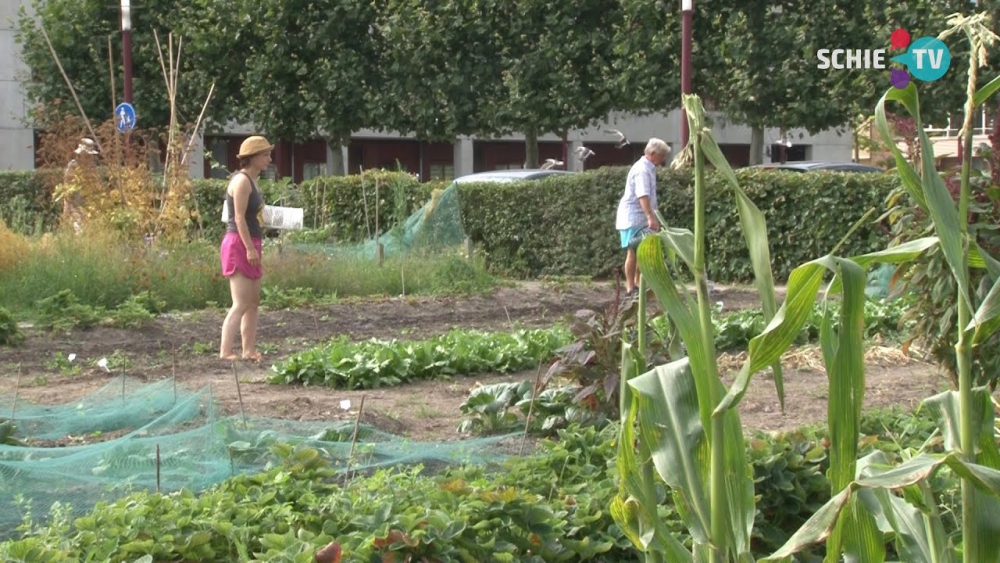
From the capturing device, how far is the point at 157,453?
4.10 meters

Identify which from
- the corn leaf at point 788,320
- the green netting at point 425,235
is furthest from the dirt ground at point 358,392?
the corn leaf at point 788,320

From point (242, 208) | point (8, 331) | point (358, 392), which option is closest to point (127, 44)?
point (8, 331)

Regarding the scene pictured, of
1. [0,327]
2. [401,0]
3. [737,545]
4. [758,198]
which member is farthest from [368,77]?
[737,545]

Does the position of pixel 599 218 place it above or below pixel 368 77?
below

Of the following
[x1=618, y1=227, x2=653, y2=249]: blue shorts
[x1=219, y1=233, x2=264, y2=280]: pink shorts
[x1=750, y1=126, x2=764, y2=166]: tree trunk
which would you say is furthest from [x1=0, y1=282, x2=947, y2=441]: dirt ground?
[x1=750, y1=126, x2=764, y2=166]: tree trunk

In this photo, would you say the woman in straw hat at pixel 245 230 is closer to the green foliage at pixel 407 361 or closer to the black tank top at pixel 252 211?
the black tank top at pixel 252 211

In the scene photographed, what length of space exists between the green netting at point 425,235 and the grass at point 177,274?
2.23 ft

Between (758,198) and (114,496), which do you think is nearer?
(114,496)

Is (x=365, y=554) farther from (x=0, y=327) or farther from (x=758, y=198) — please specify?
(x=758, y=198)

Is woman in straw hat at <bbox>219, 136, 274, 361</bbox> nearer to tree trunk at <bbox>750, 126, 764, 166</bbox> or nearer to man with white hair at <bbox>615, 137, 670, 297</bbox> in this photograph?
man with white hair at <bbox>615, 137, 670, 297</bbox>

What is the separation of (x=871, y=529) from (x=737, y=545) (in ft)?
0.83

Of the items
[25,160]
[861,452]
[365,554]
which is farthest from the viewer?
[25,160]

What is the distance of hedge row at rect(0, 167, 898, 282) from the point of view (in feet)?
50.9

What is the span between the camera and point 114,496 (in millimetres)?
4121
